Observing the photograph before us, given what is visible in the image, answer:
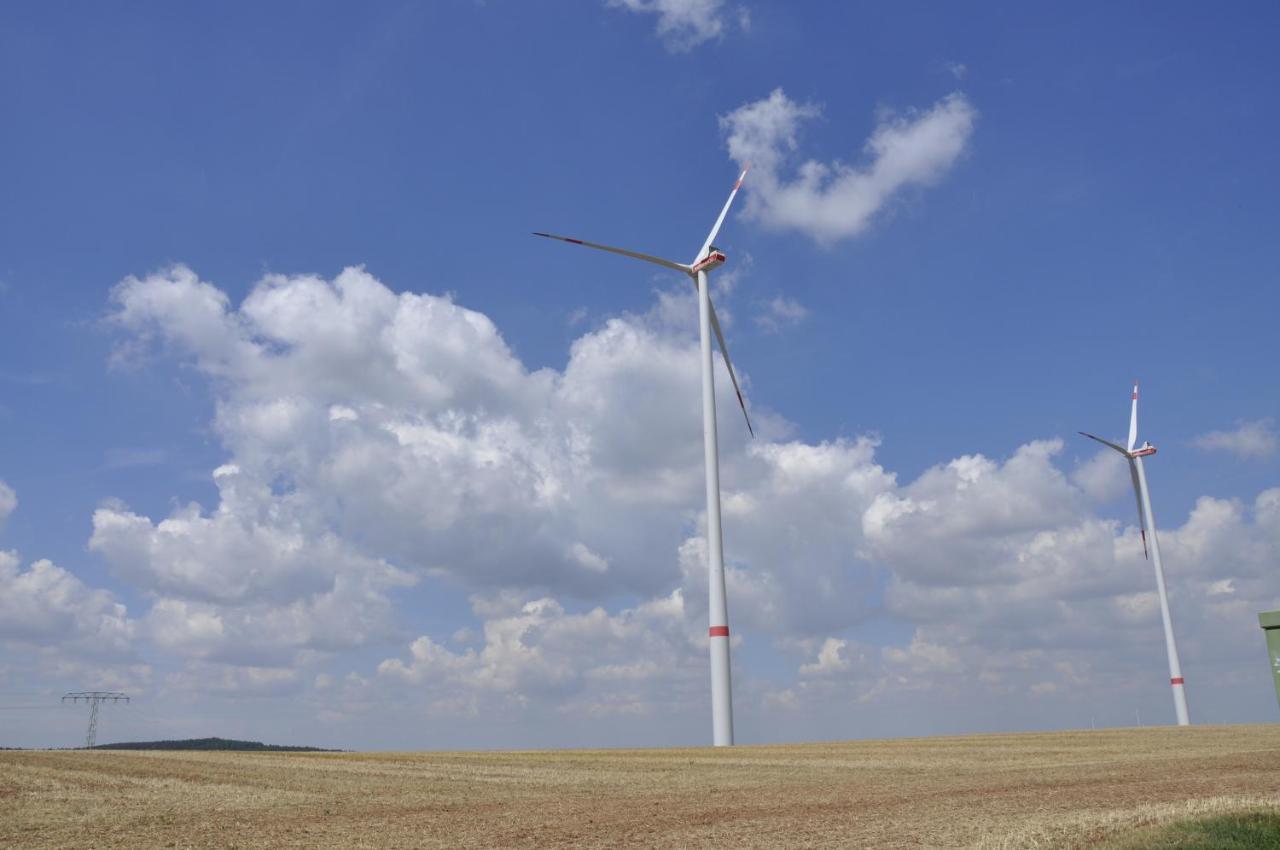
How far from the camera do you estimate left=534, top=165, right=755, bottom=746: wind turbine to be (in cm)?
6906

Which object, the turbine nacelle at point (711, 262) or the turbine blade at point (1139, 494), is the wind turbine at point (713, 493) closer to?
the turbine nacelle at point (711, 262)

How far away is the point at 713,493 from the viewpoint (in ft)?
241

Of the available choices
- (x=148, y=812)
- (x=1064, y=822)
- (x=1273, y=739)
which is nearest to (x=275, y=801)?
(x=148, y=812)

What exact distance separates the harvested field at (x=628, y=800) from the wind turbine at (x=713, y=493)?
16.0 meters

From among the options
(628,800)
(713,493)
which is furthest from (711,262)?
(628,800)

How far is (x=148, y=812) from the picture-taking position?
2823 centimetres

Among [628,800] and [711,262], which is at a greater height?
[711,262]

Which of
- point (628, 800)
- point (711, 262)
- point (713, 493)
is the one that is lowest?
point (628, 800)

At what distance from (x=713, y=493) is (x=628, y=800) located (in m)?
42.6

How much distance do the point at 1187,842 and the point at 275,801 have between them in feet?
84.2

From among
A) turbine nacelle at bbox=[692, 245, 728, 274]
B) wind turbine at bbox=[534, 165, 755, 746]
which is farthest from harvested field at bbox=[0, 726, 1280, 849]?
turbine nacelle at bbox=[692, 245, 728, 274]

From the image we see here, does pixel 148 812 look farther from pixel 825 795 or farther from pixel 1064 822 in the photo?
pixel 1064 822

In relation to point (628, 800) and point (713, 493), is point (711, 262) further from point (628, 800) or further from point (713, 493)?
point (628, 800)

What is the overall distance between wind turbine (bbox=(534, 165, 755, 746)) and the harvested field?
1599 cm
